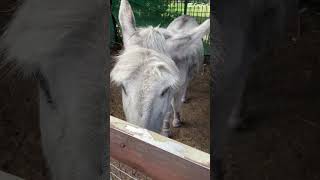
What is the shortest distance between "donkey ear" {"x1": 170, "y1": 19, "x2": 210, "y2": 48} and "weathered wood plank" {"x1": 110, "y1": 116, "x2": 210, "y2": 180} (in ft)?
6.43

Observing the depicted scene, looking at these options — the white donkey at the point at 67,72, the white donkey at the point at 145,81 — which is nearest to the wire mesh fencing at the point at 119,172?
the white donkey at the point at 145,81

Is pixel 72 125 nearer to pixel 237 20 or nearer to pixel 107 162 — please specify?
pixel 107 162

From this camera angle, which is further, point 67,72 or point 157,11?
point 157,11

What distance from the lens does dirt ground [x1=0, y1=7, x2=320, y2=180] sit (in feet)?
1.10

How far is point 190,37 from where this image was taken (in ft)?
12.0

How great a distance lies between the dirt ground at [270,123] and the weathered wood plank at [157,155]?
841mm

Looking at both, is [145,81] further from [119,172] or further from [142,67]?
[119,172]

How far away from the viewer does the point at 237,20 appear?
0.34m

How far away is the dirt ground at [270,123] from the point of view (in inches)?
13.1

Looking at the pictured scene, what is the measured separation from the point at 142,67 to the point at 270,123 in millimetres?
2461

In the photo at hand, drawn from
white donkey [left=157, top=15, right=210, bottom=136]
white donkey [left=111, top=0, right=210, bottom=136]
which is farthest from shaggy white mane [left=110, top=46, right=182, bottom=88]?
white donkey [left=157, top=15, right=210, bottom=136]

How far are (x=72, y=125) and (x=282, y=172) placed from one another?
24cm

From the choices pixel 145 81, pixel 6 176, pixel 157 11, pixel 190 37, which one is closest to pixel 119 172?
pixel 145 81

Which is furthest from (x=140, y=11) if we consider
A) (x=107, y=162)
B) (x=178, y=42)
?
(x=107, y=162)
